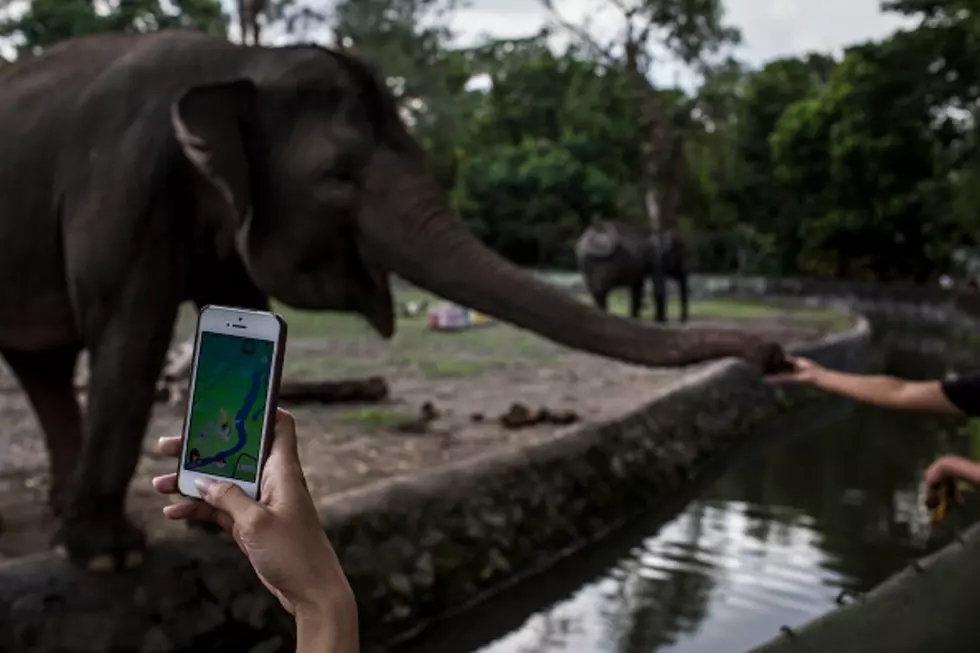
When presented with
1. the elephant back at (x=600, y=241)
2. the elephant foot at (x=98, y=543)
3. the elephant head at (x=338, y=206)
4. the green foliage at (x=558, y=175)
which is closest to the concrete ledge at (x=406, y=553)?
the elephant foot at (x=98, y=543)

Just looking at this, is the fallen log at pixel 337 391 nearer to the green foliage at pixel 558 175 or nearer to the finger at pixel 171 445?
the finger at pixel 171 445

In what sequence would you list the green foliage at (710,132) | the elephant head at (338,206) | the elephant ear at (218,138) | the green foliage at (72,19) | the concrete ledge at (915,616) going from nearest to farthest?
the concrete ledge at (915,616)
the elephant ear at (218,138)
the elephant head at (338,206)
the green foliage at (72,19)
the green foliage at (710,132)

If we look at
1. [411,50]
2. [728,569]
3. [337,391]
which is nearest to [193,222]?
[728,569]

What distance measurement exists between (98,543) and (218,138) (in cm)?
122

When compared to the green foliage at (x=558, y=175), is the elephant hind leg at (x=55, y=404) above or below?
below

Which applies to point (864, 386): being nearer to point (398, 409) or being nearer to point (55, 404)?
point (55, 404)

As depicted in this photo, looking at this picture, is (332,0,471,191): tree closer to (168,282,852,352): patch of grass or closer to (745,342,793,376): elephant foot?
(168,282,852,352): patch of grass

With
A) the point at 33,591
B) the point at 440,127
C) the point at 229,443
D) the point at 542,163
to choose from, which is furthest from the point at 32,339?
the point at 542,163

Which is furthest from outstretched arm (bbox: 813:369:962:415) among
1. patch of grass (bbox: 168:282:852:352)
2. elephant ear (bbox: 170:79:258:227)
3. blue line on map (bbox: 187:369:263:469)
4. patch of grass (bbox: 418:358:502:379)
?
patch of grass (bbox: 418:358:502:379)

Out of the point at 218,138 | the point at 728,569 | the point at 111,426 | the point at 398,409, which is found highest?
the point at 218,138

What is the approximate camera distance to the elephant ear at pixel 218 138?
343 cm

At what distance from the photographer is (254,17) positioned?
13.6 m

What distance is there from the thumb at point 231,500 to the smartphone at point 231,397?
0.09ft

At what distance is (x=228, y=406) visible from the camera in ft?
4.10
